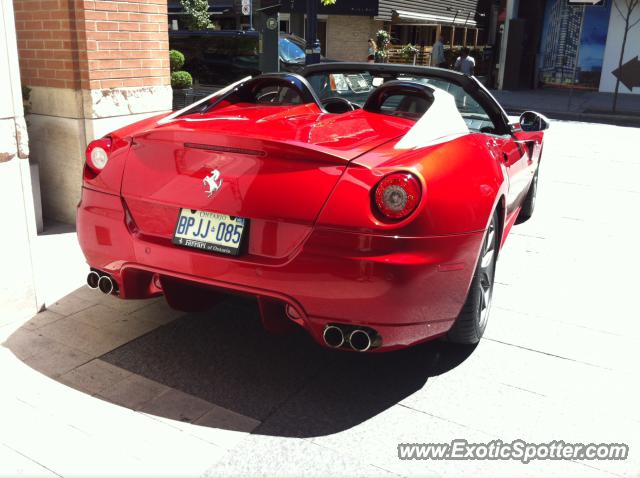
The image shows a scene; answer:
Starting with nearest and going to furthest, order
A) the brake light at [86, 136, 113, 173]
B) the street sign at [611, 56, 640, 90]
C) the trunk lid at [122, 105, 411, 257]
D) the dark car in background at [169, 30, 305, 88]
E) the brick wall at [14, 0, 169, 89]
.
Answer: the trunk lid at [122, 105, 411, 257]
the brake light at [86, 136, 113, 173]
the brick wall at [14, 0, 169, 89]
the dark car in background at [169, 30, 305, 88]
the street sign at [611, 56, 640, 90]

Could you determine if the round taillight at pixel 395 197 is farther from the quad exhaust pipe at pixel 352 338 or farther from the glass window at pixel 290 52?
the glass window at pixel 290 52

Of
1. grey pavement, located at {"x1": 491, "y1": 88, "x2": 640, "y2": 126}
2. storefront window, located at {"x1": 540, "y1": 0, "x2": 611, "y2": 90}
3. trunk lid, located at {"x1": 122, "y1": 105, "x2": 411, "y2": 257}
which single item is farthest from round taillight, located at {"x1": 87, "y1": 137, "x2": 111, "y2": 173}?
storefront window, located at {"x1": 540, "y1": 0, "x2": 611, "y2": 90}

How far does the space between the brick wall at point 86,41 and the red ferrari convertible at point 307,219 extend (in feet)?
7.98

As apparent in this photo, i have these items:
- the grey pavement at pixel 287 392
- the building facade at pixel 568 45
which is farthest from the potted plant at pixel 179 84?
the building facade at pixel 568 45

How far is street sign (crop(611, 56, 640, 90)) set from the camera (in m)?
24.1

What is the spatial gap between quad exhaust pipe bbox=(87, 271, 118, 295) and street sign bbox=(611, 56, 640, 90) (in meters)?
24.4

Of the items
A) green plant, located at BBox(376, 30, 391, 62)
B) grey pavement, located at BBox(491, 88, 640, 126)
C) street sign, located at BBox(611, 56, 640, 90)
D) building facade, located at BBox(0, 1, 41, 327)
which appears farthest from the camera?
green plant, located at BBox(376, 30, 391, 62)

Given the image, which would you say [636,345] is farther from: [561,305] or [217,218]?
[217,218]

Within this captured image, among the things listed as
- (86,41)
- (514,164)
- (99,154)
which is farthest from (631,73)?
(99,154)

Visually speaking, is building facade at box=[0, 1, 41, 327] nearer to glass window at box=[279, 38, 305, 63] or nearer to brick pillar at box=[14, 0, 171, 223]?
brick pillar at box=[14, 0, 171, 223]

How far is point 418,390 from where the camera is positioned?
10.8ft

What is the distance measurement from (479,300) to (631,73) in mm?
24186

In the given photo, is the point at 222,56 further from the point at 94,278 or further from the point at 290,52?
the point at 94,278

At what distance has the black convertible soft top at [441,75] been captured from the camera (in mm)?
4336
